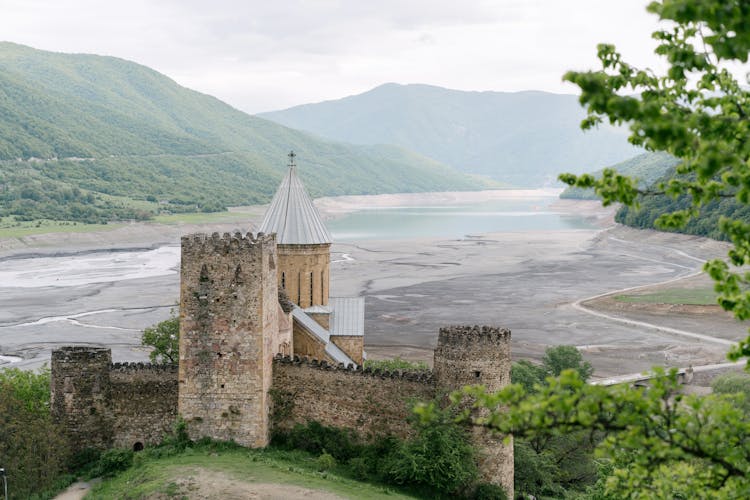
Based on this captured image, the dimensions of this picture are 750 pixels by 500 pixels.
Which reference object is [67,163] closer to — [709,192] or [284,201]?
[284,201]

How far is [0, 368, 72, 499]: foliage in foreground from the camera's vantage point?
73.2ft

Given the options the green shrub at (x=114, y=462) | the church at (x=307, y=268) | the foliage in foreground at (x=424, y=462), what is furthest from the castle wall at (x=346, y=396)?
the church at (x=307, y=268)

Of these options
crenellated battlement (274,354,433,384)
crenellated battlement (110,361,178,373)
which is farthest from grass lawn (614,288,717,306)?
crenellated battlement (110,361,178,373)

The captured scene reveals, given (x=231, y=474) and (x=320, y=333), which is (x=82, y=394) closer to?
(x=231, y=474)

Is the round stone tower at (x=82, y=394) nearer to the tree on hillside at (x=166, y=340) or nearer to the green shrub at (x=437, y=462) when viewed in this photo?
the tree on hillside at (x=166, y=340)

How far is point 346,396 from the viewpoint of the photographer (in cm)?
2334

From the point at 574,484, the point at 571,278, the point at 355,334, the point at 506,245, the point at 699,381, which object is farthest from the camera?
the point at 506,245

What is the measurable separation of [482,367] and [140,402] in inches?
424

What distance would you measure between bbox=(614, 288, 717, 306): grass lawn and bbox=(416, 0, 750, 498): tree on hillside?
201 ft

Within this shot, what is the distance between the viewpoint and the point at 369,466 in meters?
22.2

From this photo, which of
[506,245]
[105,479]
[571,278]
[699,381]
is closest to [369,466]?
[105,479]

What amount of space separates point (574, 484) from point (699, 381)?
60.6ft

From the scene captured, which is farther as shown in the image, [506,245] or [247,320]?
[506,245]

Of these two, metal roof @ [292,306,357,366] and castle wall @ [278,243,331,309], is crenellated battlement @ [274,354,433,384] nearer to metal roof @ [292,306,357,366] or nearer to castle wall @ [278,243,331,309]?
metal roof @ [292,306,357,366]
